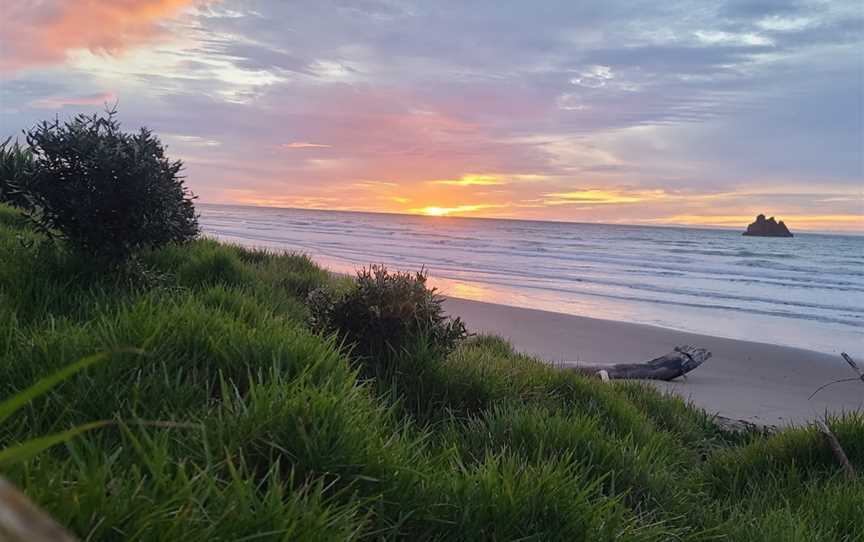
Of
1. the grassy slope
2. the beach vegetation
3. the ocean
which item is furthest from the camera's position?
the ocean

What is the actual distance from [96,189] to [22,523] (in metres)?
5.73

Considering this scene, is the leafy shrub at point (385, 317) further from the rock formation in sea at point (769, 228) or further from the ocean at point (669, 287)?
the rock formation in sea at point (769, 228)

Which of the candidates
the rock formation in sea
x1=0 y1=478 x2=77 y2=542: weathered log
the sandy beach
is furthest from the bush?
the rock formation in sea

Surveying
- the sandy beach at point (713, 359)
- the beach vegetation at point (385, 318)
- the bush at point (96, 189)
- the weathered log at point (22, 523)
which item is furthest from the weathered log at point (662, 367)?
the weathered log at point (22, 523)

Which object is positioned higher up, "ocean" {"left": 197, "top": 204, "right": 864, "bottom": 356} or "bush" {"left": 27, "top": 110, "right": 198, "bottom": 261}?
"bush" {"left": 27, "top": 110, "right": 198, "bottom": 261}

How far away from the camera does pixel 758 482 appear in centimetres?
504

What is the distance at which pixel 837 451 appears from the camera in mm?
5180

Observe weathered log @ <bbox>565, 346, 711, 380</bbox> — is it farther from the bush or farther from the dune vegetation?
the bush

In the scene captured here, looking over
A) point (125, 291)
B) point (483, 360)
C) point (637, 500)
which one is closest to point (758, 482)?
point (637, 500)

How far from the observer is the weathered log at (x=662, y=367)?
31.2ft

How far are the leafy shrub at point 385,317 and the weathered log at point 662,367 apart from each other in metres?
4.05

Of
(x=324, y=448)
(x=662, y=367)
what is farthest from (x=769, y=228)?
(x=324, y=448)

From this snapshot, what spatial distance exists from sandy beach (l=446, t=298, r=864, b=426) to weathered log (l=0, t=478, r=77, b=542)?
8346mm

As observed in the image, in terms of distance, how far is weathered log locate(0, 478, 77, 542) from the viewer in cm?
67
